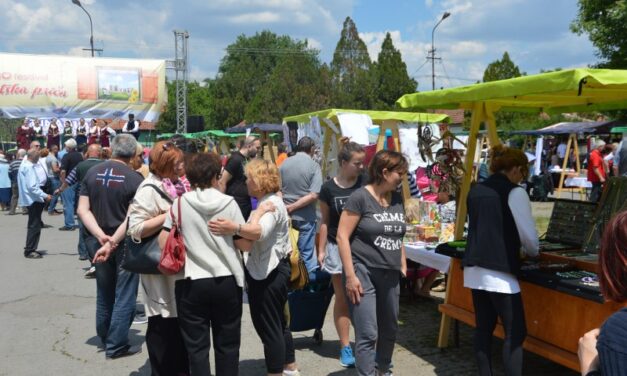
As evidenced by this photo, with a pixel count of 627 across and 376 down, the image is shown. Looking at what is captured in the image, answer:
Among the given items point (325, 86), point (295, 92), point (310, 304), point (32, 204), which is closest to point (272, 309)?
point (310, 304)

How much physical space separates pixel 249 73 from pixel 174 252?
219 feet

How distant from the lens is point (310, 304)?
520 cm

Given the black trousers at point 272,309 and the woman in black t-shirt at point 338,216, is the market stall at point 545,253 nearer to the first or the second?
the woman in black t-shirt at point 338,216

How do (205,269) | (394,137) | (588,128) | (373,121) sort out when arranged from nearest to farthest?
(205,269) < (394,137) < (373,121) < (588,128)

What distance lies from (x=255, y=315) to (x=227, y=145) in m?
19.2

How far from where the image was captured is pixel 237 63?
245ft

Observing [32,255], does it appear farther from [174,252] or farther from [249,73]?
[249,73]

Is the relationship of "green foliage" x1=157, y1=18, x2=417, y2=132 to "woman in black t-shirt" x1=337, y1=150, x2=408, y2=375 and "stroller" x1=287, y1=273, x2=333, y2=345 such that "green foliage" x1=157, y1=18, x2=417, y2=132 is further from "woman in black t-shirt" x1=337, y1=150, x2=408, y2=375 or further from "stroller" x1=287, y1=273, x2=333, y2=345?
"woman in black t-shirt" x1=337, y1=150, x2=408, y2=375

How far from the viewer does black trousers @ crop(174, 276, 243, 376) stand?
3461 millimetres

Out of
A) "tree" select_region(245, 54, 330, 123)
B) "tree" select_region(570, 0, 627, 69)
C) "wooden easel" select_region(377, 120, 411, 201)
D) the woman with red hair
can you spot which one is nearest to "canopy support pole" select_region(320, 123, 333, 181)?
"wooden easel" select_region(377, 120, 411, 201)

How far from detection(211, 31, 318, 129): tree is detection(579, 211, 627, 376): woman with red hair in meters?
46.0

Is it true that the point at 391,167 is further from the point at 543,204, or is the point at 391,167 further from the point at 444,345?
the point at 543,204

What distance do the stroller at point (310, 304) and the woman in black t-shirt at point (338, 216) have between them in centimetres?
39

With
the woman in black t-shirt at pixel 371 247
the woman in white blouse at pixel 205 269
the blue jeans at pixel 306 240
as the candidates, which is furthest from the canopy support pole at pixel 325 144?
the woman in white blouse at pixel 205 269
